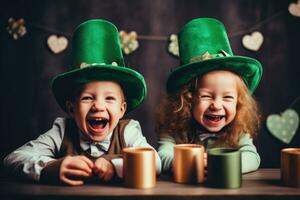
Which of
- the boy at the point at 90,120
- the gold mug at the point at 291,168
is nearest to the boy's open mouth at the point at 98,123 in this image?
→ the boy at the point at 90,120

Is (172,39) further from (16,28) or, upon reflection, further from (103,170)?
(103,170)

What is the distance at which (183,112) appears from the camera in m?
1.17

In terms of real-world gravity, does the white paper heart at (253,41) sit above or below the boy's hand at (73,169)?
above

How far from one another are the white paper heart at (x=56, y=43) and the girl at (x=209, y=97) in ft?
1.88

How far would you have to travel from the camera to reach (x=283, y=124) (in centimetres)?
163

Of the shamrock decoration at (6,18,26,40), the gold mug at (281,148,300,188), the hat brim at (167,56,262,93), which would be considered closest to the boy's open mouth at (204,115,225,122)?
the hat brim at (167,56,262,93)

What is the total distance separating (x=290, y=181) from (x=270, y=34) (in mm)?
819

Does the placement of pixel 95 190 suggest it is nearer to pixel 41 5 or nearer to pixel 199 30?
pixel 199 30

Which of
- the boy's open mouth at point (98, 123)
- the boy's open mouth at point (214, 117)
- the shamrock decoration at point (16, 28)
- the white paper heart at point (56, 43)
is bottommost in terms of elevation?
the boy's open mouth at point (98, 123)

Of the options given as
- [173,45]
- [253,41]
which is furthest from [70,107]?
[253,41]

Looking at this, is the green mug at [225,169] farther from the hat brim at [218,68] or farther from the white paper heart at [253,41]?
the white paper heart at [253,41]

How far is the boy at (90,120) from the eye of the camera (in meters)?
0.96

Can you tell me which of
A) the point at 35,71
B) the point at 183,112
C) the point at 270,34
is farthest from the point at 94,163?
the point at 270,34

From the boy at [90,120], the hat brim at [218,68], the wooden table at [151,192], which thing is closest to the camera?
the wooden table at [151,192]
